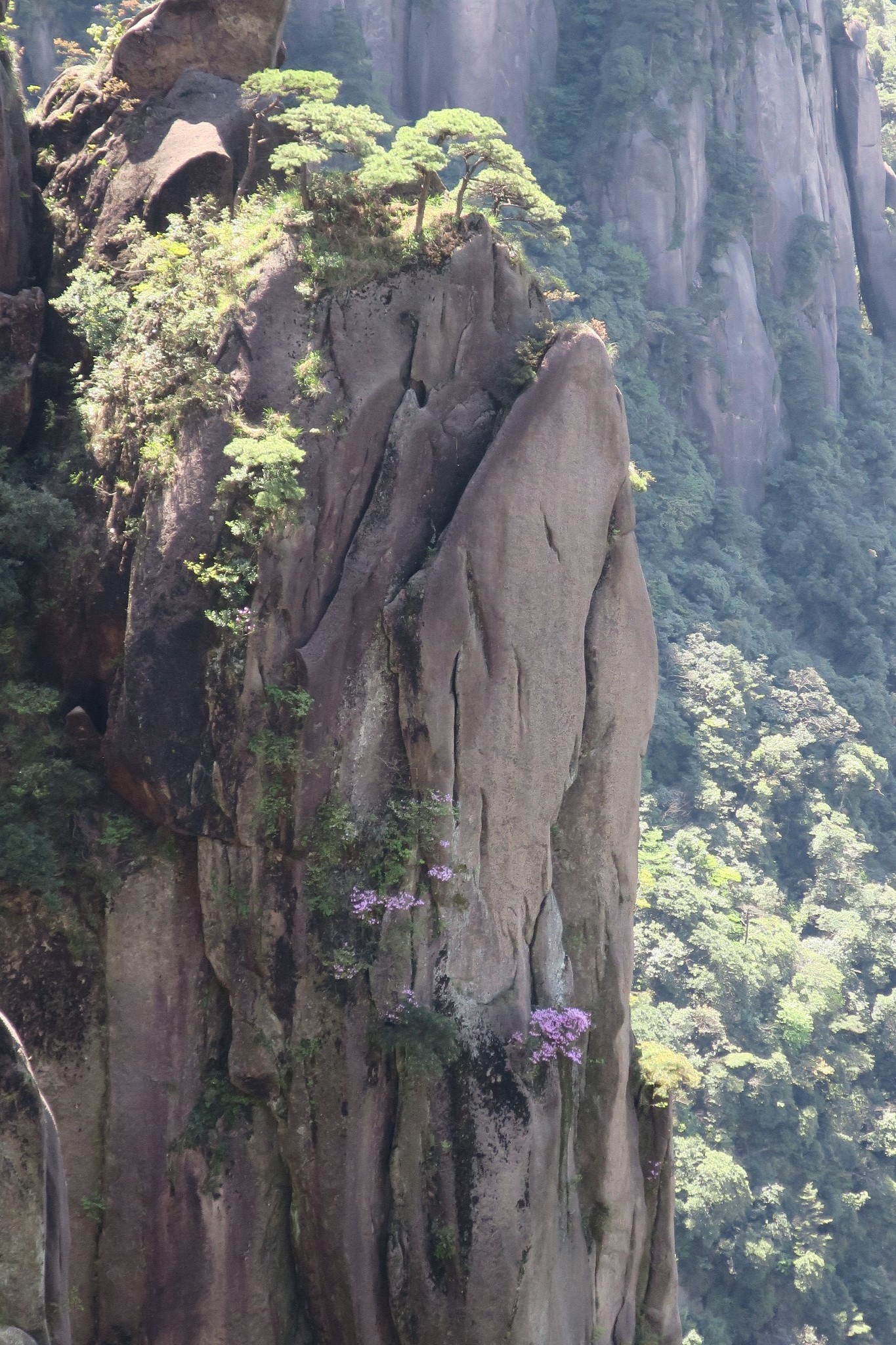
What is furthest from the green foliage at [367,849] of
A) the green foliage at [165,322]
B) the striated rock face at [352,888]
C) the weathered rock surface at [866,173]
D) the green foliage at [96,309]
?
the weathered rock surface at [866,173]

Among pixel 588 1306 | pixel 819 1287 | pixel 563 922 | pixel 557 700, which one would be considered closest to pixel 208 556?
pixel 557 700

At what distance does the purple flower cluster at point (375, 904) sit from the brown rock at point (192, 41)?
9189 millimetres

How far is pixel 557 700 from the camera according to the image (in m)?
12.3

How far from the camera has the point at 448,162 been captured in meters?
12.6

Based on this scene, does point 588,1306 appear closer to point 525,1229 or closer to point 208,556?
point 525,1229

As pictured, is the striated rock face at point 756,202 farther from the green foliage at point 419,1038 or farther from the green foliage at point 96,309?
the green foliage at point 419,1038

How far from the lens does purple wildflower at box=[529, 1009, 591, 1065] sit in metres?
11.6

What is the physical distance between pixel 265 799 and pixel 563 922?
331 centimetres

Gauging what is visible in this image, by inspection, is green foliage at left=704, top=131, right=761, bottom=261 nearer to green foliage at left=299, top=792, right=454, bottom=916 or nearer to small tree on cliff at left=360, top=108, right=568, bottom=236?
small tree on cliff at left=360, top=108, right=568, bottom=236

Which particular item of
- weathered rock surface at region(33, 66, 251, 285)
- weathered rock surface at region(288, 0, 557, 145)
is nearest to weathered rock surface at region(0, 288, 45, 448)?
weathered rock surface at region(33, 66, 251, 285)

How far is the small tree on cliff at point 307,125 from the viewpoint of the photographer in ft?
40.1

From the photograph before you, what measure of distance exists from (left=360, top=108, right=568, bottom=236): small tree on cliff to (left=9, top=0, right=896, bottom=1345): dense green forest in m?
9.06

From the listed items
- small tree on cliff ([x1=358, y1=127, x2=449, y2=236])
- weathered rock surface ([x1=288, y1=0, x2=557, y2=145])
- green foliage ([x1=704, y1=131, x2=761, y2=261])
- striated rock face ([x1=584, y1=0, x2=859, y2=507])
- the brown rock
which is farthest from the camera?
green foliage ([x1=704, y1=131, x2=761, y2=261])

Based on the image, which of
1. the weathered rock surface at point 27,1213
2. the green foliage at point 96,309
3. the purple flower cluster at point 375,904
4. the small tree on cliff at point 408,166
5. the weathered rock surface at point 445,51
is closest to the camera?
the weathered rock surface at point 27,1213
